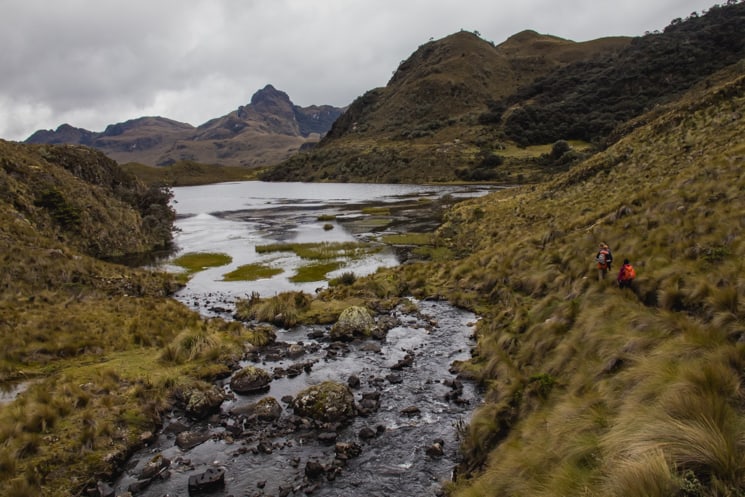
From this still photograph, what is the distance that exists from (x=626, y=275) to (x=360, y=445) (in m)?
10.9

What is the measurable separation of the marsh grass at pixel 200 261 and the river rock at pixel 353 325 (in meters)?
27.4

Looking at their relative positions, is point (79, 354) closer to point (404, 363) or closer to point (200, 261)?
point (404, 363)

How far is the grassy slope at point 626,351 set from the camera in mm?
7047

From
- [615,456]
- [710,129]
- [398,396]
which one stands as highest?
[710,129]

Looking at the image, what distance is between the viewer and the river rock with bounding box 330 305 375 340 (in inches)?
909

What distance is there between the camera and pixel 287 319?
86.2 ft

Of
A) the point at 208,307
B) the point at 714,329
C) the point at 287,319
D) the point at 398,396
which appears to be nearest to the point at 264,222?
the point at 208,307

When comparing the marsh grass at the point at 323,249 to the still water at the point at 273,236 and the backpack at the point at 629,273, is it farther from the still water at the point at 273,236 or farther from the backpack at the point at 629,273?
the backpack at the point at 629,273

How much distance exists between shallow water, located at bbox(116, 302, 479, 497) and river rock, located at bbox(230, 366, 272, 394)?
35 centimetres

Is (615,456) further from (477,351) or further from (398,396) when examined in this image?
(477,351)

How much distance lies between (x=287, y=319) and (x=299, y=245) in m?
31.0

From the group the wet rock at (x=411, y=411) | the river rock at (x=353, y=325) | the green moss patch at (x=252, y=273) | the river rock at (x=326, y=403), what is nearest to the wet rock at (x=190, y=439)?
the river rock at (x=326, y=403)

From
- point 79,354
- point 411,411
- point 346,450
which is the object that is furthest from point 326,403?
point 79,354

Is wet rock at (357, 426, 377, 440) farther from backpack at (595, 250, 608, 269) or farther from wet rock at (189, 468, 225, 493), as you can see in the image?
backpack at (595, 250, 608, 269)
